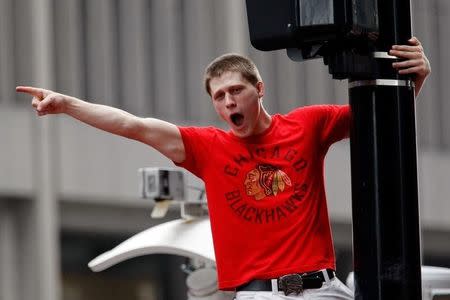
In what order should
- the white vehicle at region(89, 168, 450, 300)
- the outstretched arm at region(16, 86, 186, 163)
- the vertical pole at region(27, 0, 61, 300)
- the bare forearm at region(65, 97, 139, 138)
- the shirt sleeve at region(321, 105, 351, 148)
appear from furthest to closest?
the vertical pole at region(27, 0, 61, 300)
the white vehicle at region(89, 168, 450, 300)
the shirt sleeve at region(321, 105, 351, 148)
the bare forearm at region(65, 97, 139, 138)
the outstretched arm at region(16, 86, 186, 163)

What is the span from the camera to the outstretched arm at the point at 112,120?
6680 mm

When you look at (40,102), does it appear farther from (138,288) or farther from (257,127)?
(138,288)

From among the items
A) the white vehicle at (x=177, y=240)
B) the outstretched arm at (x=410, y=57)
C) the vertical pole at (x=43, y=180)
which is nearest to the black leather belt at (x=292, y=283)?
the outstretched arm at (x=410, y=57)

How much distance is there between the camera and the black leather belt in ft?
22.5

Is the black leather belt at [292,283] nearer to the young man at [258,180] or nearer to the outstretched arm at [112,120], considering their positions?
the young man at [258,180]

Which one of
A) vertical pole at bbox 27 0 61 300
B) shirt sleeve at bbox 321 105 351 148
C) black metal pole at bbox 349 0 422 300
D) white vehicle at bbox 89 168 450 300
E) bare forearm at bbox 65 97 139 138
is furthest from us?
vertical pole at bbox 27 0 61 300

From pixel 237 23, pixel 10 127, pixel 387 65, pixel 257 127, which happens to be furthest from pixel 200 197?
pixel 237 23

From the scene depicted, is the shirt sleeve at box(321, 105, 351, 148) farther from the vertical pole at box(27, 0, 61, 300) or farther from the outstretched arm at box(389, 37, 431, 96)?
the vertical pole at box(27, 0, 61, 300)

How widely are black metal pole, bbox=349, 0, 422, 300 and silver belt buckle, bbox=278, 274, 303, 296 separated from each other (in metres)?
0.61

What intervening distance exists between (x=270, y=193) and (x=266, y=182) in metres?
0.05

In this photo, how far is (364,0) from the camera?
6.08m

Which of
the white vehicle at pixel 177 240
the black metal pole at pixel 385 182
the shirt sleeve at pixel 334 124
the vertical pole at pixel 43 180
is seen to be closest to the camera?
the black metal pole at pixel 385 182

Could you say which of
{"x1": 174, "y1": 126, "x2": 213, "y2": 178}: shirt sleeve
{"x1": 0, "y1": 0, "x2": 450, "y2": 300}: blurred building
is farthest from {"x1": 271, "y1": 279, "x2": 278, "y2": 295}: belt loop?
{"x1": 0, "y1": 0, "x2": 450, "y2": 300}: blurred building

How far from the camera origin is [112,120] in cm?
689
